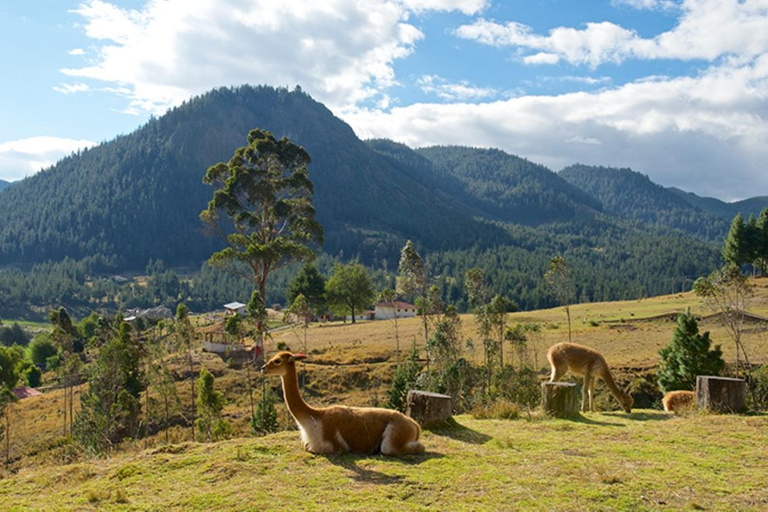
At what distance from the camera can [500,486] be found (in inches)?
286

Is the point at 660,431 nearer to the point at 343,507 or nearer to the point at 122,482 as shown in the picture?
the point at 343,507

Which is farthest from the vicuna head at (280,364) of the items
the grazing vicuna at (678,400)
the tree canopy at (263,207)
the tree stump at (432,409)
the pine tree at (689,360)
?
the tree canopy at (263,207)

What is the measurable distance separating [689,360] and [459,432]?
1552cm

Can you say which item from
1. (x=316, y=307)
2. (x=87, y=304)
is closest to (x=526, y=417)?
(x=316, y=307)

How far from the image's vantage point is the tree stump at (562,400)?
13195 mm

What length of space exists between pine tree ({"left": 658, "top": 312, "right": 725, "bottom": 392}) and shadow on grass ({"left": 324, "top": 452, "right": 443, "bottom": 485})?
17.3 m

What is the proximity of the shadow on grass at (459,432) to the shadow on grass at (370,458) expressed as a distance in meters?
1.41

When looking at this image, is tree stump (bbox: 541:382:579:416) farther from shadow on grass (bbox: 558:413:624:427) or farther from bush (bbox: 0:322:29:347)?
bush (bbox: 0:322:29:347)

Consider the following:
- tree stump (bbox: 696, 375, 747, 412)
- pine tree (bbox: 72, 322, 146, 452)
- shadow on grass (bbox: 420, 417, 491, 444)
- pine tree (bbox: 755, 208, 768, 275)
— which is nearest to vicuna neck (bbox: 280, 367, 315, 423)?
shadow on grass (bbox: 420, 417, 491, 444)

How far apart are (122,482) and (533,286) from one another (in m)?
171

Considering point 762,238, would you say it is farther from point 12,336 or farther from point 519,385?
point 12,336

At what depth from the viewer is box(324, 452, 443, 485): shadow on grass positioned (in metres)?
7.65

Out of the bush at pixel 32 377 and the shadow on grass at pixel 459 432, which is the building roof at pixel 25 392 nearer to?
the bush at pixel 32 377

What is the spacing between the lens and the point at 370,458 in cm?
868
